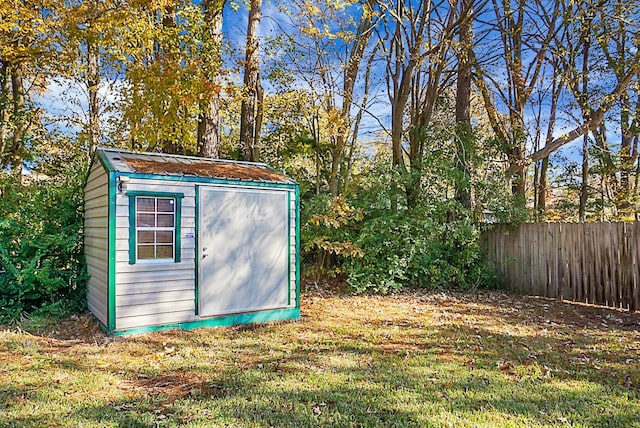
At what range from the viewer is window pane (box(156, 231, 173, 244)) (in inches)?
204

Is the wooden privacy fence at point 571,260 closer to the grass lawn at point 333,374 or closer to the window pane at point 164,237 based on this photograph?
the grass lawn at point 333,374

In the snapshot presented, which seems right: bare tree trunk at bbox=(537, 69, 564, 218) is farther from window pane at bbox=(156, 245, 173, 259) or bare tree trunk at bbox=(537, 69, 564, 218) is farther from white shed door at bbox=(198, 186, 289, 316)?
window pane at bbox=(156, 245, 173, 259)

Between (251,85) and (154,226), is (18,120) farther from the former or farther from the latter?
(154,226)

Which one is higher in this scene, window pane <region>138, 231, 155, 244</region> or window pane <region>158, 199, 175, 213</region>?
window pane <region>158, 199, 175, 213</region>

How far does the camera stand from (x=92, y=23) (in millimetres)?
7543

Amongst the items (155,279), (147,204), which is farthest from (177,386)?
(147,204)

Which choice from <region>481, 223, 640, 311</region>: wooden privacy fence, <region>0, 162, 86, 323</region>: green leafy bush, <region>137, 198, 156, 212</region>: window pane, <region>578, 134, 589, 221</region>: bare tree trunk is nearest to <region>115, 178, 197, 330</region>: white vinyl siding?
<region>137, 198, 156, 212</region>: window pane

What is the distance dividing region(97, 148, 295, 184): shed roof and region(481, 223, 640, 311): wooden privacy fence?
16.3 ft

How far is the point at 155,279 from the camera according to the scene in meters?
5.07

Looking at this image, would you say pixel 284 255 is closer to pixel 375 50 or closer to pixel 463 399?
pixel 463 399

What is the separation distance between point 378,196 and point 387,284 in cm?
170

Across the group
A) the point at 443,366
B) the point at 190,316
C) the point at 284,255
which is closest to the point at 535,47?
the point at 284,255

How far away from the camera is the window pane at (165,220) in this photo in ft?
17.0

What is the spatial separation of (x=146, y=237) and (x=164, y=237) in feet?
0.70
